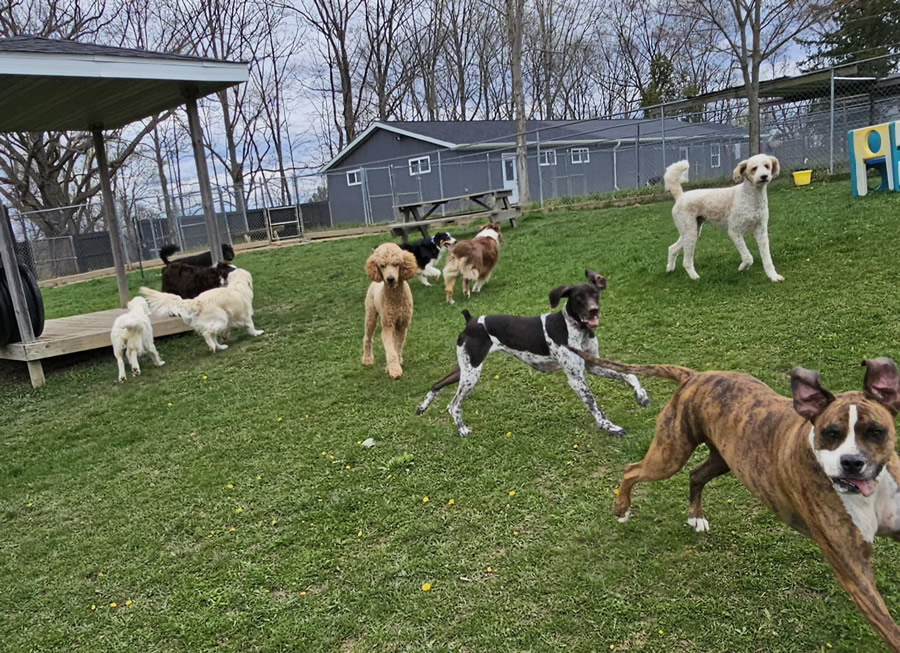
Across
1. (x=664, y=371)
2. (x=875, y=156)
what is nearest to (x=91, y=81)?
(x=664, y=371)

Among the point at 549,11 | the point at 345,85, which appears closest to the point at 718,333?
the point at 549,11

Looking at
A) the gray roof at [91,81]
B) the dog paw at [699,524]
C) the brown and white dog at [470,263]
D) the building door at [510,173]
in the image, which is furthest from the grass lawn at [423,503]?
the building door at [510,173]

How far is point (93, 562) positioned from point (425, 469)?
6.53 ft

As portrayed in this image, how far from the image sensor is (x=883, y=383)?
5.93 ft

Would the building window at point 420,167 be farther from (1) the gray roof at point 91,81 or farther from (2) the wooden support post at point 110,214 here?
(1) the gray roof at point 91,81

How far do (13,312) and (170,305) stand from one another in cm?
187

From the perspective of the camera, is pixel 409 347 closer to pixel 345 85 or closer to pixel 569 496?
pixel 569 496

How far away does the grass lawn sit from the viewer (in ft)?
8.45

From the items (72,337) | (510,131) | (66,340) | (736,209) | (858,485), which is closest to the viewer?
(858,485)

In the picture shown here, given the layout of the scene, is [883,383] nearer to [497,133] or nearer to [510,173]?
[510,173]

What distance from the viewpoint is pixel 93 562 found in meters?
3.50

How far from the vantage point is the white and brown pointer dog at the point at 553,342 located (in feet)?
13.4

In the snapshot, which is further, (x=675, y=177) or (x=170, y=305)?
(x=170, y=305)

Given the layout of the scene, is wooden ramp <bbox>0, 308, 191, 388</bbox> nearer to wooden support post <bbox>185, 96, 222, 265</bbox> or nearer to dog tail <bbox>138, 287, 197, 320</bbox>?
dog tail <bbox>138, 287, 197, 320</bbox>
